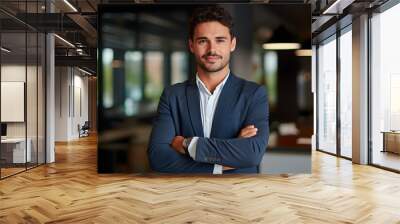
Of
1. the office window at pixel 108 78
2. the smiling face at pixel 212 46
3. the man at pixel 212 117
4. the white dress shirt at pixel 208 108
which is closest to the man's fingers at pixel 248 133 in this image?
the man at pixel 212 117

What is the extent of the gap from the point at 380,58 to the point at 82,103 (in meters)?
14.6

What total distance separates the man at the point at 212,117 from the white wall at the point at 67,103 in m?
10.7

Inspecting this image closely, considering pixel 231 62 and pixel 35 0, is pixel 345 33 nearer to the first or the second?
pixel 231 62

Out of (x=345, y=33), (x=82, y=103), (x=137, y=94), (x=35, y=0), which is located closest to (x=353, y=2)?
(x=345, y=33)

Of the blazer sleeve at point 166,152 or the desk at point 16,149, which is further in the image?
the desk at point 16,149

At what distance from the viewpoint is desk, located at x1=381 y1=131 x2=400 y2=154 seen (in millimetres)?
7418

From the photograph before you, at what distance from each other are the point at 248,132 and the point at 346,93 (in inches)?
177

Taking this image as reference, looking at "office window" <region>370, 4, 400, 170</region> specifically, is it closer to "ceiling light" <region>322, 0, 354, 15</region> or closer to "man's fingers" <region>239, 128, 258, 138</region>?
"ceiling light" <region>322, 0, 354, 15</region>

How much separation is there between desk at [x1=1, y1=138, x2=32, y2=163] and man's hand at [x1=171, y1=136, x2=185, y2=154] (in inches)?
116

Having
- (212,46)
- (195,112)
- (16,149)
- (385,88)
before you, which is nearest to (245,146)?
(195,112)

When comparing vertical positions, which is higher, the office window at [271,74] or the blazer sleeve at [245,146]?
the office window at [271,74]

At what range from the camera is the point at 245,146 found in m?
6.04

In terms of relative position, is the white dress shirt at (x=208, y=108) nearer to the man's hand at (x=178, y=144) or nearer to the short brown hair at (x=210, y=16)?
the man's hand at (x=178, y=144)

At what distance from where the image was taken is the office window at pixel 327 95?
1038 cm
